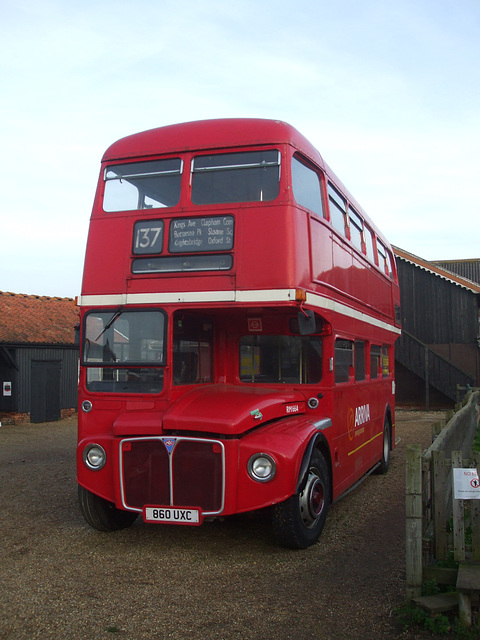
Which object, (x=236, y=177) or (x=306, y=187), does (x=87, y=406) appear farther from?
(x=306, y=187)

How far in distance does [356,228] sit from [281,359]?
317 cm

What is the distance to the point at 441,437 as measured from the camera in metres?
6.75

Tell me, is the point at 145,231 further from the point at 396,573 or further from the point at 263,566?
the point at 396,573

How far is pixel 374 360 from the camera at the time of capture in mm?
10133

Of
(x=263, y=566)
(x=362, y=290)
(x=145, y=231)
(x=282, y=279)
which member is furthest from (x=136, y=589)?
(x=362, y=290)

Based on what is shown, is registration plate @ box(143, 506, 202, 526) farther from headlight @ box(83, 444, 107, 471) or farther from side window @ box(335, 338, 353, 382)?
side window @ box(335, 338, 353, 382)

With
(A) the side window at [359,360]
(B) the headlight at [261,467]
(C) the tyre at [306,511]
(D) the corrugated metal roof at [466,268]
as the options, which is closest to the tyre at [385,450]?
(A) the side window at [359,360]

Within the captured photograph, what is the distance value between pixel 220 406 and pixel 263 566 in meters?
1.45

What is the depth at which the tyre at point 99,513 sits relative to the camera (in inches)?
249

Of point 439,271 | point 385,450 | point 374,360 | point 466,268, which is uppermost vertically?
point 466,268

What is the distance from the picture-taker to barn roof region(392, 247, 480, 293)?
81.9 feet

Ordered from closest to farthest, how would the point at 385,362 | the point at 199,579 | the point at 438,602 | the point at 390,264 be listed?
1. the point at 438,602
2. the point at 199,579
3. the point at 385,362
4. the point at 390,264

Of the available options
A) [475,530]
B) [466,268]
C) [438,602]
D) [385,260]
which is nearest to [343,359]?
[475,530]

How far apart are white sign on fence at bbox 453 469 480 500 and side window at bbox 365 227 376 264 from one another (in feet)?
19.9
